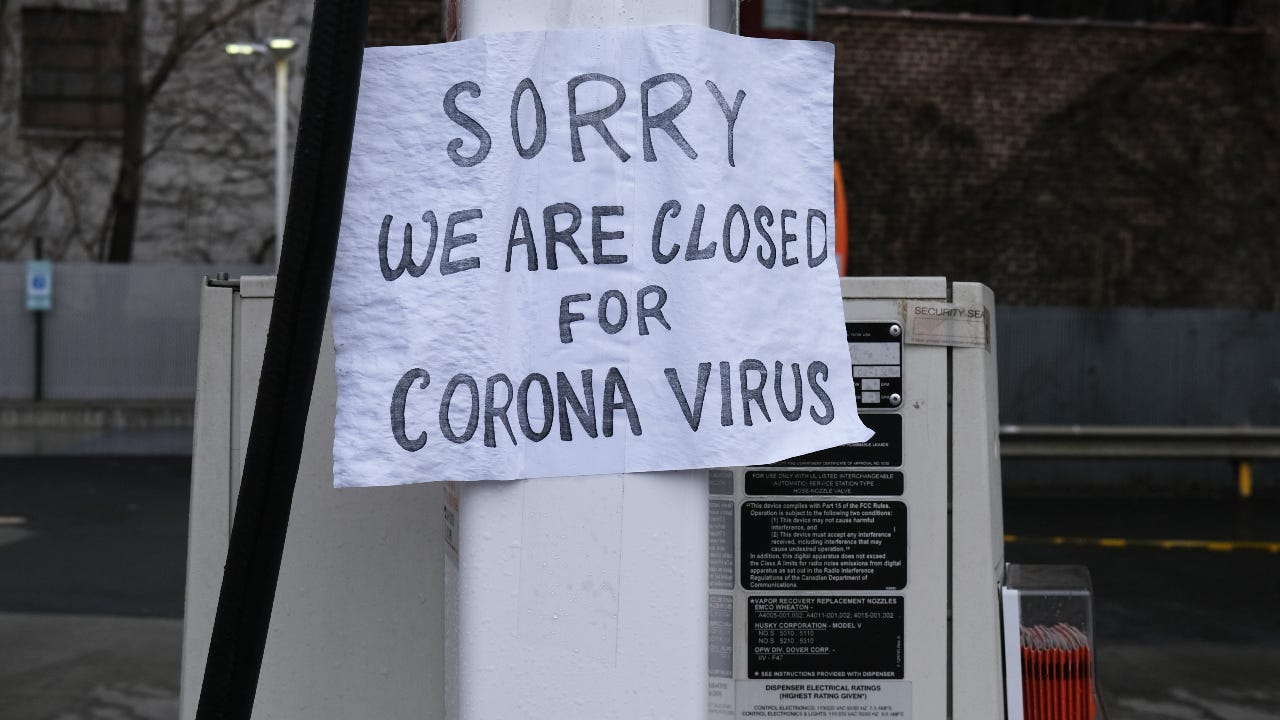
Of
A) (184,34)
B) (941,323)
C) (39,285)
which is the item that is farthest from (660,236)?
(184,34)

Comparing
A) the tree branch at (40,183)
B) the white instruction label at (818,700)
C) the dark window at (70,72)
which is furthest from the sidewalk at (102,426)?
the white instruction label at (818,700)

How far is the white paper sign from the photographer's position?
170 centimetres

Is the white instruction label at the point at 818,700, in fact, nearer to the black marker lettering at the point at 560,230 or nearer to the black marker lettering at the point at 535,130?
the black marker lettering at the point at 560,230

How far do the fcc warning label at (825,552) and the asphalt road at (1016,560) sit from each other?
12.8ft

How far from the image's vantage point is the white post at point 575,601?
1673 mm

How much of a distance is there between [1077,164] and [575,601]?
16.8 metres

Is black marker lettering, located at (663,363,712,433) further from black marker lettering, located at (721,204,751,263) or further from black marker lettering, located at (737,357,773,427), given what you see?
black marker lettering, located at (721,204,751,263)

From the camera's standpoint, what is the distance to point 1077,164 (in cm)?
1720

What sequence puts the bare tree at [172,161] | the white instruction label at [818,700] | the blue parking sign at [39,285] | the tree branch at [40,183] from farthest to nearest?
1. the bare tree at [172,161]
2. the tree branch at [40,183]
3. the blue parking sign at [39,285]
4. the white instruction label at [818,700]

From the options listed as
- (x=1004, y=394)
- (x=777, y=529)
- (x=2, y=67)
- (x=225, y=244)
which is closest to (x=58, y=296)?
(x=225, y=244)

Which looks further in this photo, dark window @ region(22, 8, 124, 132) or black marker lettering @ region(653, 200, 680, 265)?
dark window @ region(22, 8, 124, 132)

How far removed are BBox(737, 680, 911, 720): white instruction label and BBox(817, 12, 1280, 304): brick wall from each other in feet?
49.0

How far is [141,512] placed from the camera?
36.7 ft

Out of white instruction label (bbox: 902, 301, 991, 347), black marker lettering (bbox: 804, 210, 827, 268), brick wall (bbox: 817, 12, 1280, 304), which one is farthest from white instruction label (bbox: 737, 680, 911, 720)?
brick wall (bbox: 817, 12, 1280, 304)
